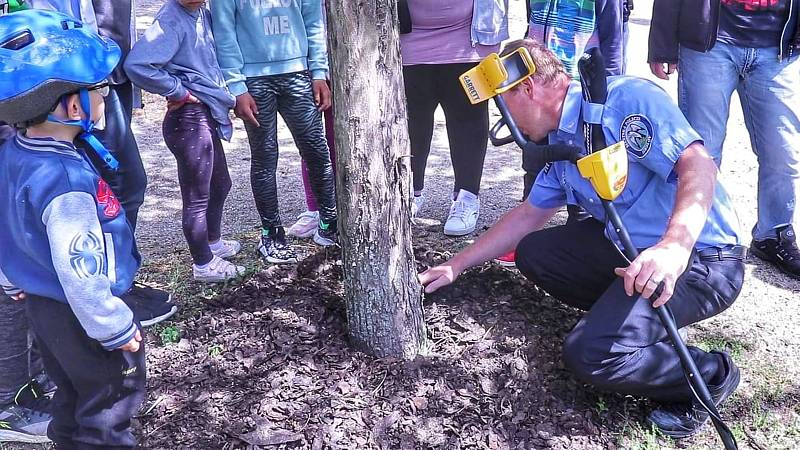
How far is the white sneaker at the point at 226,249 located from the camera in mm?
3826

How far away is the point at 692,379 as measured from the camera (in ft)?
8.00

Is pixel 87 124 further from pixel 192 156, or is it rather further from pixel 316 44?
pixel 316 44

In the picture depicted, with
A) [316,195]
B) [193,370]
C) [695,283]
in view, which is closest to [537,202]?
[695,283]

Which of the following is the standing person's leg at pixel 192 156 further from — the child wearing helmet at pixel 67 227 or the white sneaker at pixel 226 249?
the child wearing helmet at pixel 67 227

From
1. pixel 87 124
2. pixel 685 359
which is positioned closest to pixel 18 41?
pixel 87 124

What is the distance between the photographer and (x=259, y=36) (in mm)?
3389

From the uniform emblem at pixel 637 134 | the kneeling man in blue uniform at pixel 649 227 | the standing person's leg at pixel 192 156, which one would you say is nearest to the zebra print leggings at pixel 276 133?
the standing person's leg at pixel 192 156

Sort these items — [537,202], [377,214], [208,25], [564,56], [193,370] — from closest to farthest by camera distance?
1. [377,214]
2. [193,370]
3. [537,202]
4. [208,25]
5. [564,56]

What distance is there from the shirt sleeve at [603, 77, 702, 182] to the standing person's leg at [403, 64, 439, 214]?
1.40 metres

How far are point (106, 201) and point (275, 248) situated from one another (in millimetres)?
1539

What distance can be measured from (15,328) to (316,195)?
5.05 ft

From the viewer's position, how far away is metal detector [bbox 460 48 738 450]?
2.30 metres

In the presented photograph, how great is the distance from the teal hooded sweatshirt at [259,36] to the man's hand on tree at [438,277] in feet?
3.91

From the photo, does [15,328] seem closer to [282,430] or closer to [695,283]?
[282,430]
